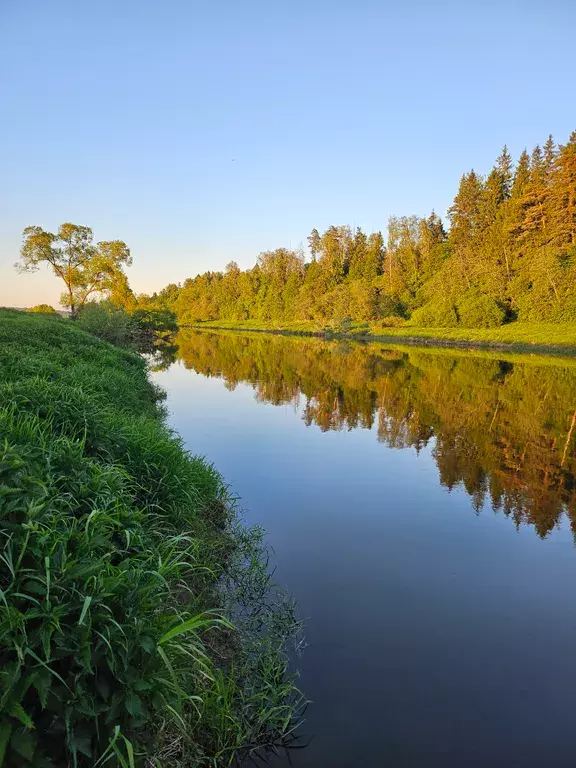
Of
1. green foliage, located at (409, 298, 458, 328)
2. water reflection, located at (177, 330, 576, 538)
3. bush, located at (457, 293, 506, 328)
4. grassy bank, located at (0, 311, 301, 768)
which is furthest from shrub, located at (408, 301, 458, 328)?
grassy bank, located at (0, 311, 301, 768)

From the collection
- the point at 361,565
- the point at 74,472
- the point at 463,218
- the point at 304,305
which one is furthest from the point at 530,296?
the point at 74,472

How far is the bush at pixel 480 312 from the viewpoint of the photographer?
51.8 m

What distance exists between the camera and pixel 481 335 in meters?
48.6

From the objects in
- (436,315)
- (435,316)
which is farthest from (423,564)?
(435,316)

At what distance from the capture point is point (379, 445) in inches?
543

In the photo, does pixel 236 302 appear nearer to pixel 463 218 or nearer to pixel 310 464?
pixel 463 218

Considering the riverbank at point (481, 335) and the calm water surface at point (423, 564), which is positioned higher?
the riverbank at point (481, 335)

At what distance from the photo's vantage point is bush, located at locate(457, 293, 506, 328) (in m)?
51.8

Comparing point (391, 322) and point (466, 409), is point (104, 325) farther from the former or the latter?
point (391, 322)

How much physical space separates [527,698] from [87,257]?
167 ft

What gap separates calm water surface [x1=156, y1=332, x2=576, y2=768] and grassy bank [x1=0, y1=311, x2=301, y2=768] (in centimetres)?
60

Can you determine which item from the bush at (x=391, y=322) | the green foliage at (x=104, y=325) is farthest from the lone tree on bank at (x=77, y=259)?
the bush at (x=391, y=322)

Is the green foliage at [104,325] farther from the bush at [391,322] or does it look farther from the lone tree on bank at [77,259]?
the bush at [391,322]

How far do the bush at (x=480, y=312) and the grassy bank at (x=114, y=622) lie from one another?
51584mm
